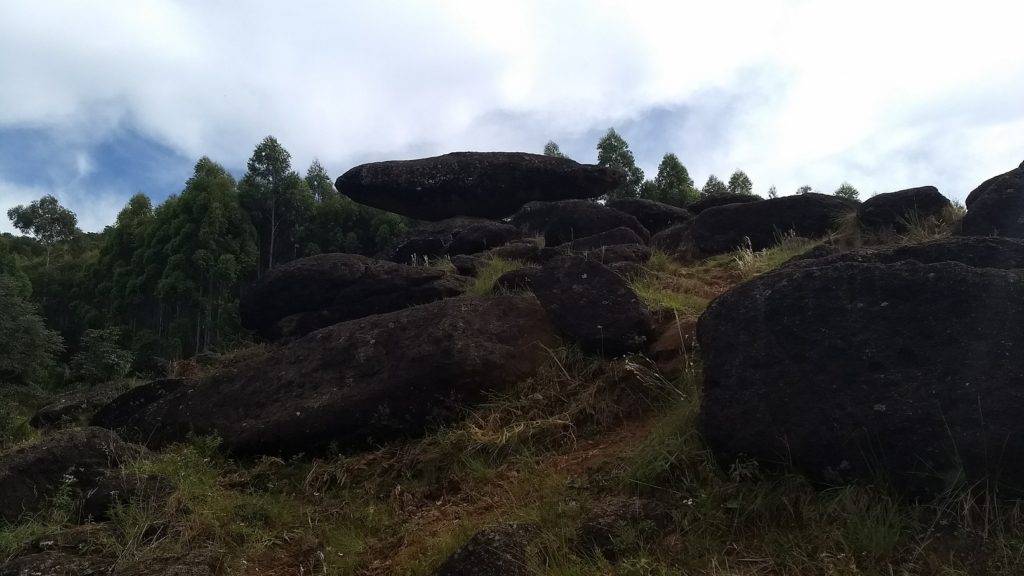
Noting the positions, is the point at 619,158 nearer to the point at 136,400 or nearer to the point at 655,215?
the point at 655,215

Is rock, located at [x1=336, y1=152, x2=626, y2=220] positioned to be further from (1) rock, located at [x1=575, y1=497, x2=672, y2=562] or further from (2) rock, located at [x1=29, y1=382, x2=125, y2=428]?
(1) rock, located at [x1=575, y1=497, x2=672, y2=562]

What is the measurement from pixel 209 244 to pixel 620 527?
92.6 feet

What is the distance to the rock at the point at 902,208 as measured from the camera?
973cm

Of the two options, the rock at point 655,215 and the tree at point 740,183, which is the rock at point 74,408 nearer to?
the rock at point 655,215

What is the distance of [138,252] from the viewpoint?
110 ft

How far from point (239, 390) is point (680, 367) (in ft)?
13.7

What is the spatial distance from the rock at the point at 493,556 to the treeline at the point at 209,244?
800 inches

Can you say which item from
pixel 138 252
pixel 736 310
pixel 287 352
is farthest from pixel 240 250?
pixel 736 310

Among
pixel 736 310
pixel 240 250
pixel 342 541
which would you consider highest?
pixel 240 250

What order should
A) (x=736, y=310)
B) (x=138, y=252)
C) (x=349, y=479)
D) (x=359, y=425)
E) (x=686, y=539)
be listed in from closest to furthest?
1. (x=686, y=539)
2. (x=736, y=310)
3. (x=349, y=479)
4. (x=359, y=425)
5. (x=138, y=252)

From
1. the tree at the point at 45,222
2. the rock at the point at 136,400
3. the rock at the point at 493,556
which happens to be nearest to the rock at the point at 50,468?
the rock at the point at 136,400

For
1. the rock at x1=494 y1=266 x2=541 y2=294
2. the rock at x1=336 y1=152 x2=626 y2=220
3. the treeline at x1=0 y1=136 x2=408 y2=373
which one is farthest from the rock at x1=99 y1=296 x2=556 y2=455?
the treeline at x1=0 y1=136 x2=408 y2=373

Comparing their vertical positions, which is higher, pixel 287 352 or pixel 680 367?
pixel 287 352

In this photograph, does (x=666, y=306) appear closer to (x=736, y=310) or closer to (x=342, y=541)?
(x=736, y=310)
